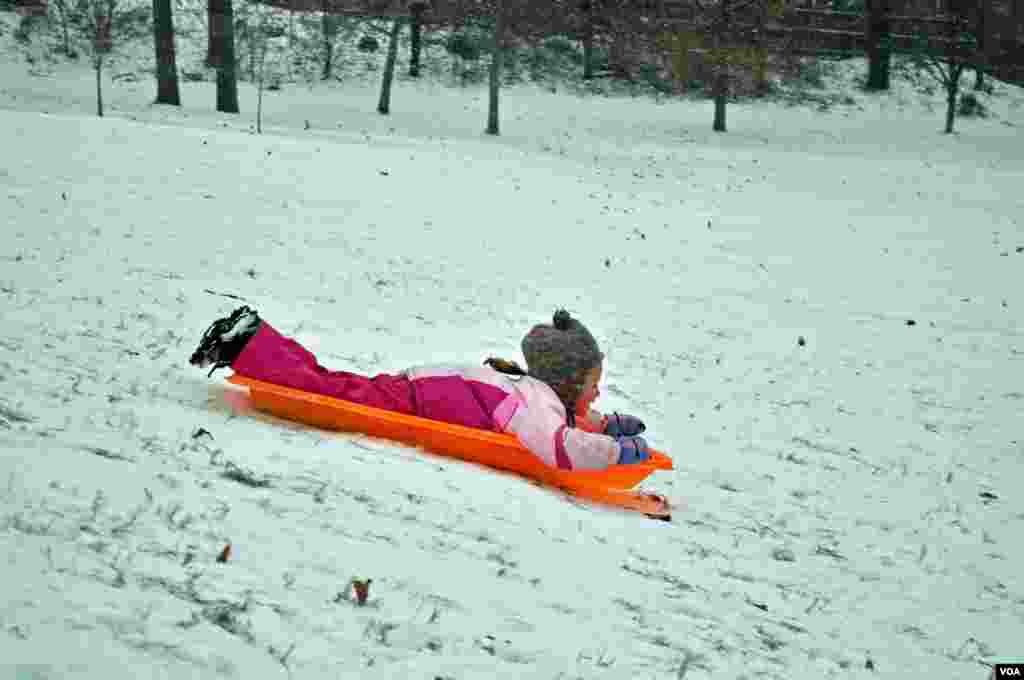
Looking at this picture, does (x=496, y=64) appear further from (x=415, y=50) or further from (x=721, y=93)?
(x=415, y=50)

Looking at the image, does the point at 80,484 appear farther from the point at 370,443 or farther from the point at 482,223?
the point at 482,223

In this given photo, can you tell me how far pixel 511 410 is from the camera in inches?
184

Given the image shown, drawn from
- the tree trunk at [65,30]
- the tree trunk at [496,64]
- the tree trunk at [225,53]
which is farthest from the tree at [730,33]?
the tree trunk at [65,30]

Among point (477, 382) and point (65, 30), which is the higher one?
point (65, 30)

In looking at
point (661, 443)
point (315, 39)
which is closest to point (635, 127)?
point (315, 39)

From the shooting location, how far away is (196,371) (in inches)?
209

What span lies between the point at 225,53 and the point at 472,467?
57.9 feet

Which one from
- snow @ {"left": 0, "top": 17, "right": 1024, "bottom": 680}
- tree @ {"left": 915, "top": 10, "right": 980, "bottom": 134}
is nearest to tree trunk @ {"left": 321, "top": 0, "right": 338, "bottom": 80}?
snow @ {"left": 0, "top": 17, "right": 1024, "bottom": 680}

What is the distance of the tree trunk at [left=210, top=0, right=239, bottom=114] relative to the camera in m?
19.1

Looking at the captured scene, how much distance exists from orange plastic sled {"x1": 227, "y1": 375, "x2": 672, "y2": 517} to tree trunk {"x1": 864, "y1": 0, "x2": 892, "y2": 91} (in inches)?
1218

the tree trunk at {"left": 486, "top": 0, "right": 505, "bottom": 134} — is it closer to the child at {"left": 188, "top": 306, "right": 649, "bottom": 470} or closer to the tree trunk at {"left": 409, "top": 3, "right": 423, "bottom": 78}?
the tree trunk at {"left": 409, "top": 3, "right": 423, "bottom": 78}

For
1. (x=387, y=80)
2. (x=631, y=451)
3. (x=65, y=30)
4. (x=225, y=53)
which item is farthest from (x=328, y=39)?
(x=631, y=451)

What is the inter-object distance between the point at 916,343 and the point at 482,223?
238 inches

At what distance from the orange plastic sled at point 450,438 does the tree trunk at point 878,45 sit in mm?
30938
